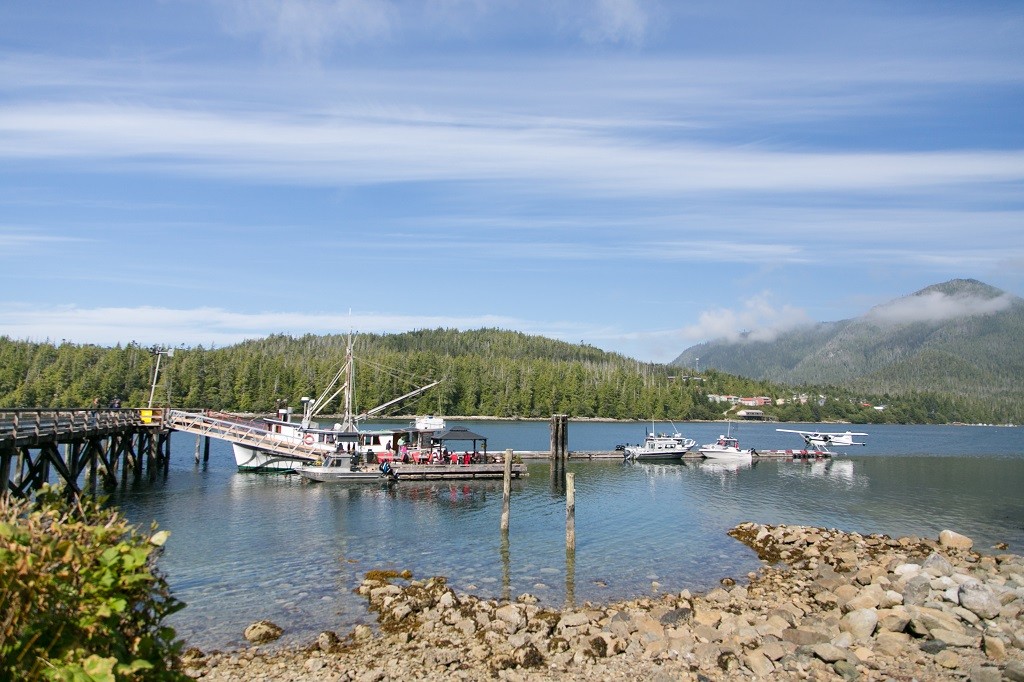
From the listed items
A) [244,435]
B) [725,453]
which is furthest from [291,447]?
[725,453]

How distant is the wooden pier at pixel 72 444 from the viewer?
31.5 metres

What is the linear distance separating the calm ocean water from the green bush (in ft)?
48.7

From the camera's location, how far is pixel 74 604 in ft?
18.4

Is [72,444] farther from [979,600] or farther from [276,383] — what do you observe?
[276,383]

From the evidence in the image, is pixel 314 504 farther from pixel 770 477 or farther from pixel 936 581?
pixel 770 477

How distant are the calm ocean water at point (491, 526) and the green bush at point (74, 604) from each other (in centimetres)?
1483

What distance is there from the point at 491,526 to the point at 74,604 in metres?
→ 32.0

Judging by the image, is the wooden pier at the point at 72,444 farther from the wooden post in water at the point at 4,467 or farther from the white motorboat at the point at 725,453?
the white motorboat at the point at 725,453

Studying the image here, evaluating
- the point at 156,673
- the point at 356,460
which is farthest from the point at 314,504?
the point at 156,673

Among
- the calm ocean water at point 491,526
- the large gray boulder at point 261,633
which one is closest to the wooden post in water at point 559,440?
the calm ocean water at point 491,526

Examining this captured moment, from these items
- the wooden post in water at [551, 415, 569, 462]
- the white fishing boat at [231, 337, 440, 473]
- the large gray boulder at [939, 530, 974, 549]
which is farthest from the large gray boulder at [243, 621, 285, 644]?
the wooden post in water at [551, 415, 569, 462]

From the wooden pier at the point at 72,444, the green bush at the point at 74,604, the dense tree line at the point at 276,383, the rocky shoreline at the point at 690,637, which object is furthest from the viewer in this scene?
the dense tree line at the point at 276,383

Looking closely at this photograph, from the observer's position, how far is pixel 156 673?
243 inches

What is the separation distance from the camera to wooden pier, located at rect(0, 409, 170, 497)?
31.5 m
